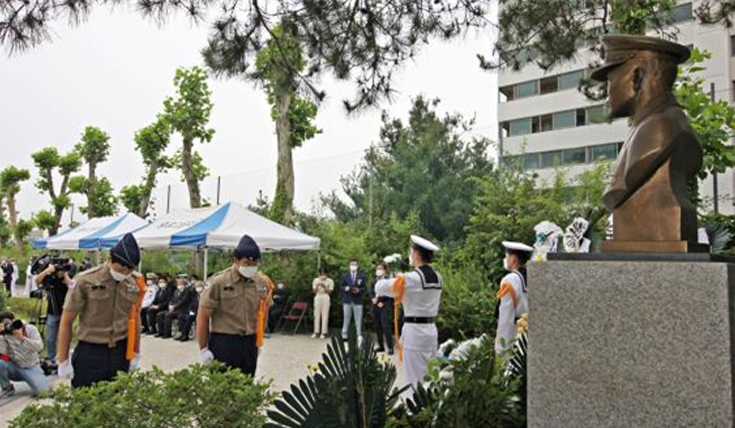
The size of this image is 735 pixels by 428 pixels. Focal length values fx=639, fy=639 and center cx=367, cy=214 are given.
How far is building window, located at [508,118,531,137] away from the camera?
142 feet

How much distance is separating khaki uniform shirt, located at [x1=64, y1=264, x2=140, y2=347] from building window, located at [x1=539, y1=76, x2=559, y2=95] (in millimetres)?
39339

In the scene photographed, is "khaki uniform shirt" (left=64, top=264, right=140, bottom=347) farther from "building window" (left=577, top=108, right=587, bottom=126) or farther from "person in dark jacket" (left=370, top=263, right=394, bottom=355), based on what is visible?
"building window" (left=577, top=108, right=587, bottom=126)

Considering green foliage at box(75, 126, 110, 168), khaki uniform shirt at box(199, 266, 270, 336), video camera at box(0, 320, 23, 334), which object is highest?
green foliage at box(75, 126, 110, 168)

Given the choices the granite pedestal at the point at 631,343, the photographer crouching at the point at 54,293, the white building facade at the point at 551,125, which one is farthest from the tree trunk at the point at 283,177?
the white building facade at the point at 551,125

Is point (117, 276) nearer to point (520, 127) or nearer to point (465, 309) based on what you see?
point (465, 309)

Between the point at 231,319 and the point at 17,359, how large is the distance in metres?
3.58

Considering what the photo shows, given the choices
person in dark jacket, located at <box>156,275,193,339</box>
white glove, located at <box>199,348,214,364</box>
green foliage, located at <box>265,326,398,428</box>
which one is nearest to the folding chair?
person in dark jacket, located at <box>156,275,193,339</box>

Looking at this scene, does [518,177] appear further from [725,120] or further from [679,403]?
[679,403]

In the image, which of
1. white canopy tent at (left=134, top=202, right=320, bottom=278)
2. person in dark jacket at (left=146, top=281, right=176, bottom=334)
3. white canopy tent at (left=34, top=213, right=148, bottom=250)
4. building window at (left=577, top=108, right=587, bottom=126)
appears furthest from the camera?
building window at (left=577, top=108, right=587, bottom=126)

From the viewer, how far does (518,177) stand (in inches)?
568

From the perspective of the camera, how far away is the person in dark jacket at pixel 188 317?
1371cm

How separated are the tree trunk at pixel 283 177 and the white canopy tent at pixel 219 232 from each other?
170 inches

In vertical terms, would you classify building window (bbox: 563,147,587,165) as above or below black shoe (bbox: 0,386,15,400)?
above

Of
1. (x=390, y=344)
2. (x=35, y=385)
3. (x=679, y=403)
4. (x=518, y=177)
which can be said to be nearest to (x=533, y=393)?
(x=679, y=403)
